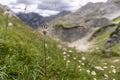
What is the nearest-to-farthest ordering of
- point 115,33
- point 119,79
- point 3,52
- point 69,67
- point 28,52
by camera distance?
1. point 3,52
2. point 28,52
3. point 69,67
4. point 119,79
5. point 115,33

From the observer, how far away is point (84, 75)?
1269cm

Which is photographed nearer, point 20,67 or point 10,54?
point 20,67

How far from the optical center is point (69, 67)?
1262cm

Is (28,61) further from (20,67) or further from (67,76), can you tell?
(67,76)

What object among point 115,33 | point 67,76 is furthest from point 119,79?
point 115,33

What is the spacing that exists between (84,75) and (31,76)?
373cm

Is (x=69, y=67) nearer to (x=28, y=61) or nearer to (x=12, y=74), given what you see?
(x=28, y=61)

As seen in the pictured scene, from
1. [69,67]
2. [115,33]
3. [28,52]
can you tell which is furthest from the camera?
[115,33]

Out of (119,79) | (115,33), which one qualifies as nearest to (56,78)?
(119,79)

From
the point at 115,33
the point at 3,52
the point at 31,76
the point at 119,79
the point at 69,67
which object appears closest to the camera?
the point at 31,76

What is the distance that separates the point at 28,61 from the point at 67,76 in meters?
1.76

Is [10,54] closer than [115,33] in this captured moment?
Yes

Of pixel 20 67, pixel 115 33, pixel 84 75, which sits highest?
pixel 20 67

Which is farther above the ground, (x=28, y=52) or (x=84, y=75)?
(x=28, y=52)
